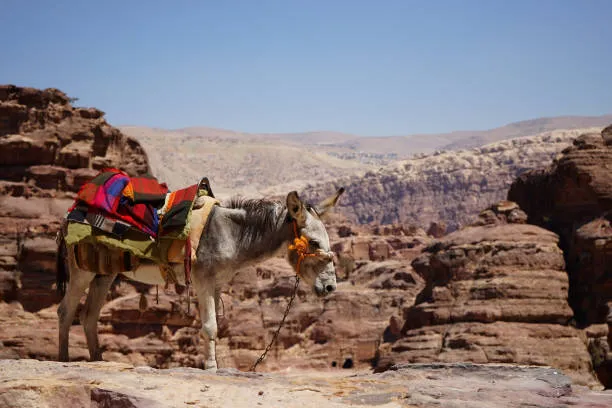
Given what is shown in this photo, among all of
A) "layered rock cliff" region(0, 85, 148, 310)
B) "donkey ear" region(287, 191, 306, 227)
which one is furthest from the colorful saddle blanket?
"layered rock cliff" region(0, 85, 148, 310)

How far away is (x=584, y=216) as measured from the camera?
120ft

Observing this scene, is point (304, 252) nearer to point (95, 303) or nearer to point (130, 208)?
point (130, 208)

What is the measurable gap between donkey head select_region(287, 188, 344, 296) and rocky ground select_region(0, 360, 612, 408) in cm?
132

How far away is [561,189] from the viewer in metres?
38.0

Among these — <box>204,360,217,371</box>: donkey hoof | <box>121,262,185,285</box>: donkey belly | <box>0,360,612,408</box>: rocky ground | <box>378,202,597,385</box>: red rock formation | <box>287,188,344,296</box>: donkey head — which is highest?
<box>287,188,344,296</box>: donkey head

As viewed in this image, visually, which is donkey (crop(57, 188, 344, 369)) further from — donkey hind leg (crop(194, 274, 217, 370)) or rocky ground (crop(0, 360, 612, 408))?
rocky ground (crop(0, 360, 612, 408))

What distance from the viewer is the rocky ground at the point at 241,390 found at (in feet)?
28.5

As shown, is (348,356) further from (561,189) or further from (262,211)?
(262,211)

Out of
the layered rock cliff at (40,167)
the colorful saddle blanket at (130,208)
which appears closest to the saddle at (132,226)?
the colorful saddle blanket at (130,208)

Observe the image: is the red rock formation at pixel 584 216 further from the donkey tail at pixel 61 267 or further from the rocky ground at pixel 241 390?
the donkey tail at pixel 61 267

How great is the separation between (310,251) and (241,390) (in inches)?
101

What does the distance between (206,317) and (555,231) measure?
1153 inches

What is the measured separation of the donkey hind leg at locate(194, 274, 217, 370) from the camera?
1093cm

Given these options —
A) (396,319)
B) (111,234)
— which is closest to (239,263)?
(111,234)
